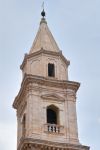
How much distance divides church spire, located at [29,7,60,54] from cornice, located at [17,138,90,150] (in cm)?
864

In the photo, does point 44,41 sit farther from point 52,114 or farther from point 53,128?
point 53,128

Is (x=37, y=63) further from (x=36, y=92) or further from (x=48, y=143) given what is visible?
(x=48, y=143)

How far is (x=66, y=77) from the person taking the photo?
1645 inches

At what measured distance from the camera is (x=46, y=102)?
39188mm

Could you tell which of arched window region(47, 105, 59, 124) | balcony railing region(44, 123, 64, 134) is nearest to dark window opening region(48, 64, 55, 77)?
arched window region(47, 105, 59, 124)

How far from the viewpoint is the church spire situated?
42.7m

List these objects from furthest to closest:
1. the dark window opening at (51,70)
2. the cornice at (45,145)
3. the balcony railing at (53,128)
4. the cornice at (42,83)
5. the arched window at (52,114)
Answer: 1. the dark window opening at (51,70)
2. the arched window at (52,114)
3. the cornice at (42,83)
4. the balcony railing at (53,128)
5. the cornice at (45,145)

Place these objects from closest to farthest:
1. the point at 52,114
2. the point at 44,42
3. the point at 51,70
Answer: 1. the point at 52,114
2. the point at 51,70
3. the point at 44,42

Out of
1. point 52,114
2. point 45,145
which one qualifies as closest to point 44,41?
point 52,114

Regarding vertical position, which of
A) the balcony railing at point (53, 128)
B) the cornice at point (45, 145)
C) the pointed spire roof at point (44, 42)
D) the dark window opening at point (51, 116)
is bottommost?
the cornice at point (45, 145)

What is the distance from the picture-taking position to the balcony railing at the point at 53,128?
1495 inches

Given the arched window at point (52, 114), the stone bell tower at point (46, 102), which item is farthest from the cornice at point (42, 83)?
the arched window at point (52, 114)

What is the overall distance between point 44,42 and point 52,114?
6232 mm

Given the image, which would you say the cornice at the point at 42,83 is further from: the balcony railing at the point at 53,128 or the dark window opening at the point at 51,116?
the balcony railing at the point at 53,128
